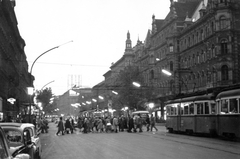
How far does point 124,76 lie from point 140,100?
18.2 ft

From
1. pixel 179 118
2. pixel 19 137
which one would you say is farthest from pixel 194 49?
pixel 19 137

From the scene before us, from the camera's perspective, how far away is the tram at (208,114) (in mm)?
24167

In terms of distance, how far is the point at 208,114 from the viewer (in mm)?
28875

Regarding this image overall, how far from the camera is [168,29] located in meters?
76.0

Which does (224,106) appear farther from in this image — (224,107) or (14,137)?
(14,137)

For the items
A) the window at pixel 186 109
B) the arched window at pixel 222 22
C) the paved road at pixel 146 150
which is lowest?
the paved road at pixel 146 150

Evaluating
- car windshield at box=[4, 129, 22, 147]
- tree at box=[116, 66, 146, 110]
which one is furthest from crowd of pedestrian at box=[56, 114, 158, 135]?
car windshield at box=[4, 129, 22, 147]

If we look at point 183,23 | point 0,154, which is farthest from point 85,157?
point 183,23

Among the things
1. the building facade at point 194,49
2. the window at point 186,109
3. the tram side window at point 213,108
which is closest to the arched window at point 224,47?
the building facade at point 194,49

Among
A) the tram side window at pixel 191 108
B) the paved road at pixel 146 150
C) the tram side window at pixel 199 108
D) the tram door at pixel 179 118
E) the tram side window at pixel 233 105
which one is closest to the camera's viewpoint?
the paved road at pixel 146 150

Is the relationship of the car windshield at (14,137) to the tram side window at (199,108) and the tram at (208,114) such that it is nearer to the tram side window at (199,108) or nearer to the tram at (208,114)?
the tram at (208,114)

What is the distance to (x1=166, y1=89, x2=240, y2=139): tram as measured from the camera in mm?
24167

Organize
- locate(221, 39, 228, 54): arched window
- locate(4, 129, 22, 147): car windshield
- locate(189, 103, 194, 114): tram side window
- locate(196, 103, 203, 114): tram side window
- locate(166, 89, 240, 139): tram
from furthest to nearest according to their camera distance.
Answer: locate(221, 39, 228, 54): arched window → locate(189, 103, 194, 114): tram side window → locate(196, 103, 203, 114): tram side window → locate(166, 89, 240, 139): tram → locate(4, 129, 22, 147): car windshield

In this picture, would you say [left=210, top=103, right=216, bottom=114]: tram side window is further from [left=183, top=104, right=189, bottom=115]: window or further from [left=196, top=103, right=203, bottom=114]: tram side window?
[left=183, top=104, right=189, bottom=115]: window
